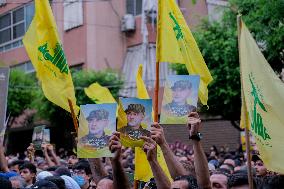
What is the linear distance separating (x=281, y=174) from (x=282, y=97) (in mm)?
567

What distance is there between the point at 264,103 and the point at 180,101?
1359mm

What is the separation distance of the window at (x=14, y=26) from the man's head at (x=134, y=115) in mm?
22979

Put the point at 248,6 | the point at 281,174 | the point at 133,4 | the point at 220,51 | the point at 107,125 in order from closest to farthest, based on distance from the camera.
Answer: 1. the point at 281,174
2. the point at 107,125
3. the point at 248,6
4. the point at 220,51
5. the point at 133,4

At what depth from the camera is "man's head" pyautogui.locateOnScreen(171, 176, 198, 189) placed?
4984 millimetres

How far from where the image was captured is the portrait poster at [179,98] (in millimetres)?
5734

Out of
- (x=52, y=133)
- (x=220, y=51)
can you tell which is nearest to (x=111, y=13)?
(x=52, y=133)

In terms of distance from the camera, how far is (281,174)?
14.6 ft

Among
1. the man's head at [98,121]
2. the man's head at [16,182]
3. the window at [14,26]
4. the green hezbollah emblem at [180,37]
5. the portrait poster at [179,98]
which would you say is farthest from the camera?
the window at [14,26]

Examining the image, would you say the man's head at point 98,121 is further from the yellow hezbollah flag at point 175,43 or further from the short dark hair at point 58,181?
the yellow hezbollah flag at point 175,43

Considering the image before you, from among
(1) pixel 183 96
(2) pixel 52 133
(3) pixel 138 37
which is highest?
(3) pixel 138 37

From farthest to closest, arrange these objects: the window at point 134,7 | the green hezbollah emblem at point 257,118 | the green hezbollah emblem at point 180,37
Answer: the window at point 134,7 → the green hezbollah emblem at point 180,37 → the green hezbollah emblem at point 257,118

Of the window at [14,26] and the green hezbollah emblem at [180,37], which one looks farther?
the window at [14,26]

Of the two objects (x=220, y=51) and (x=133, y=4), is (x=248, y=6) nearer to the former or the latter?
(x=220, y=51)

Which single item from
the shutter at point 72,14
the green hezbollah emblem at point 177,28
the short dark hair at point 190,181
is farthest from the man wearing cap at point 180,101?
the shutter at point 72,14
